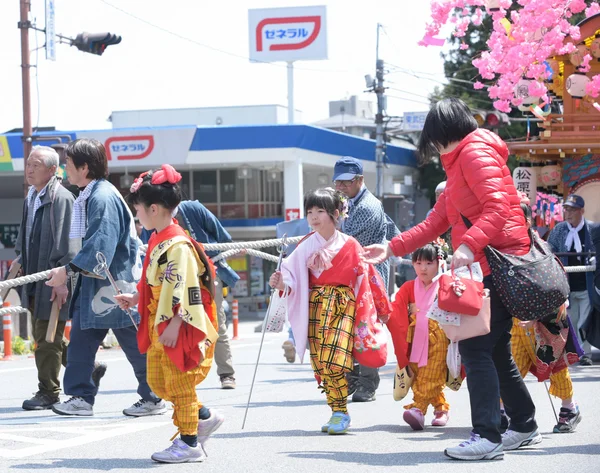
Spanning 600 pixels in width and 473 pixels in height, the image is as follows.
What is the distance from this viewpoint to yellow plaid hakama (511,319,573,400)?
21.3 ft

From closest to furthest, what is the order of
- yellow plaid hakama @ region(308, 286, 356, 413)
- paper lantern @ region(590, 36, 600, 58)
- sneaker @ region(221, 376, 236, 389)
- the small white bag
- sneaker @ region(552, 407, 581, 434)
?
sneaker @ region(552, 407, 581, 434) < yellow plaid hakama @ region(308, 286, 356, 413) < the small white bag < sneaker @ region(221, 376, 236, 389) < paper lantern @ region(590, 36, 600, 58)

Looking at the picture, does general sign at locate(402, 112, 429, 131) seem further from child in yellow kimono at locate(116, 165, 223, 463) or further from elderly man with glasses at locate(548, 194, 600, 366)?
child in yellow kimono at locate(116, 165, 223, 463)

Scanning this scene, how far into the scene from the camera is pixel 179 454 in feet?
17.3

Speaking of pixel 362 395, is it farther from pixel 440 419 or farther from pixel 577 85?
pixel 577 85

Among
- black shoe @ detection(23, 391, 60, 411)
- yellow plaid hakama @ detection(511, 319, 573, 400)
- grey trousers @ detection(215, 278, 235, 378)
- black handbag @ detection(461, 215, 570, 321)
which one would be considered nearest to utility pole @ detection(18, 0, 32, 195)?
grey trousers @ detection(215, 278, 235, 378)

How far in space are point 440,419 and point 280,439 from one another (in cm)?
127

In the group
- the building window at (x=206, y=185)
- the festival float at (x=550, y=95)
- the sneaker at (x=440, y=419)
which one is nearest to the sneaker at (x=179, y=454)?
the sneaker at (x=440, y=419)

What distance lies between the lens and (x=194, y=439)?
5332 mm

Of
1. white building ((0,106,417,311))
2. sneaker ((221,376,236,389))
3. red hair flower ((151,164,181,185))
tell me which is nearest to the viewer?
red hair flower ((151,164,181,185))

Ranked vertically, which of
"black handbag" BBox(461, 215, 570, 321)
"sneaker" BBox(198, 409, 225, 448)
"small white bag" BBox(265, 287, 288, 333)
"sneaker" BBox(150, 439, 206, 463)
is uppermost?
"black handbag" BBox(461, 215, 570, 321)

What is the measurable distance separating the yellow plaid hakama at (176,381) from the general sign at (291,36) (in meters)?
32.1

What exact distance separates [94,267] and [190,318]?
1564 mm

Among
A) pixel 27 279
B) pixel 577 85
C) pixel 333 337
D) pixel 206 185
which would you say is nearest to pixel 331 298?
pixel 333 337

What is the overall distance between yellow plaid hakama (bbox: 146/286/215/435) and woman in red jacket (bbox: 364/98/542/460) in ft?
4.47
